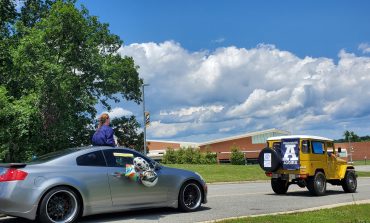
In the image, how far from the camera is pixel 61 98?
28.3m

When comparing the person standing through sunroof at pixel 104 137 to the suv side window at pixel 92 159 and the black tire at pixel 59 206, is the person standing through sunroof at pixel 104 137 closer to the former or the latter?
the suv side window at pixel 92 159

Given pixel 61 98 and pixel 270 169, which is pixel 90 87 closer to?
pixel 61 98

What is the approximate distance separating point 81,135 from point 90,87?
3.40 m

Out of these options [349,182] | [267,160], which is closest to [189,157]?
[349,182]

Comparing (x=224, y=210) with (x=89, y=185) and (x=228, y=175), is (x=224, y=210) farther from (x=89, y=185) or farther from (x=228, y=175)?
(x=228, y=175)

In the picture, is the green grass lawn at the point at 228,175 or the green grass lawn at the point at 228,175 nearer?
the green grass lawn at the point at 228,175

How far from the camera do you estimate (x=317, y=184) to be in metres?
15.4

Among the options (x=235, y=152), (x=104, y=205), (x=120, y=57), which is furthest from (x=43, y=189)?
(x=235, y=152)

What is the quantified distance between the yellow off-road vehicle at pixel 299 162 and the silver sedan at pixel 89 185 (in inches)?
205

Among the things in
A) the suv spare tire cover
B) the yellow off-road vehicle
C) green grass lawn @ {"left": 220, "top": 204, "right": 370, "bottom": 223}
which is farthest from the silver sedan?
the yellow off-road vehicle

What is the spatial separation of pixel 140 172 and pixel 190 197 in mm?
1636

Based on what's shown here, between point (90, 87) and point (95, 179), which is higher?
point (90, 87)

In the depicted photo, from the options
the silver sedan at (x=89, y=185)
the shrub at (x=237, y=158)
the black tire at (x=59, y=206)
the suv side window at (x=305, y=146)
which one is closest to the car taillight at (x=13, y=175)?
A: the silver sedan at (x=89, y=185)

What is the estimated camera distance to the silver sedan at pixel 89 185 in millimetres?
8219
